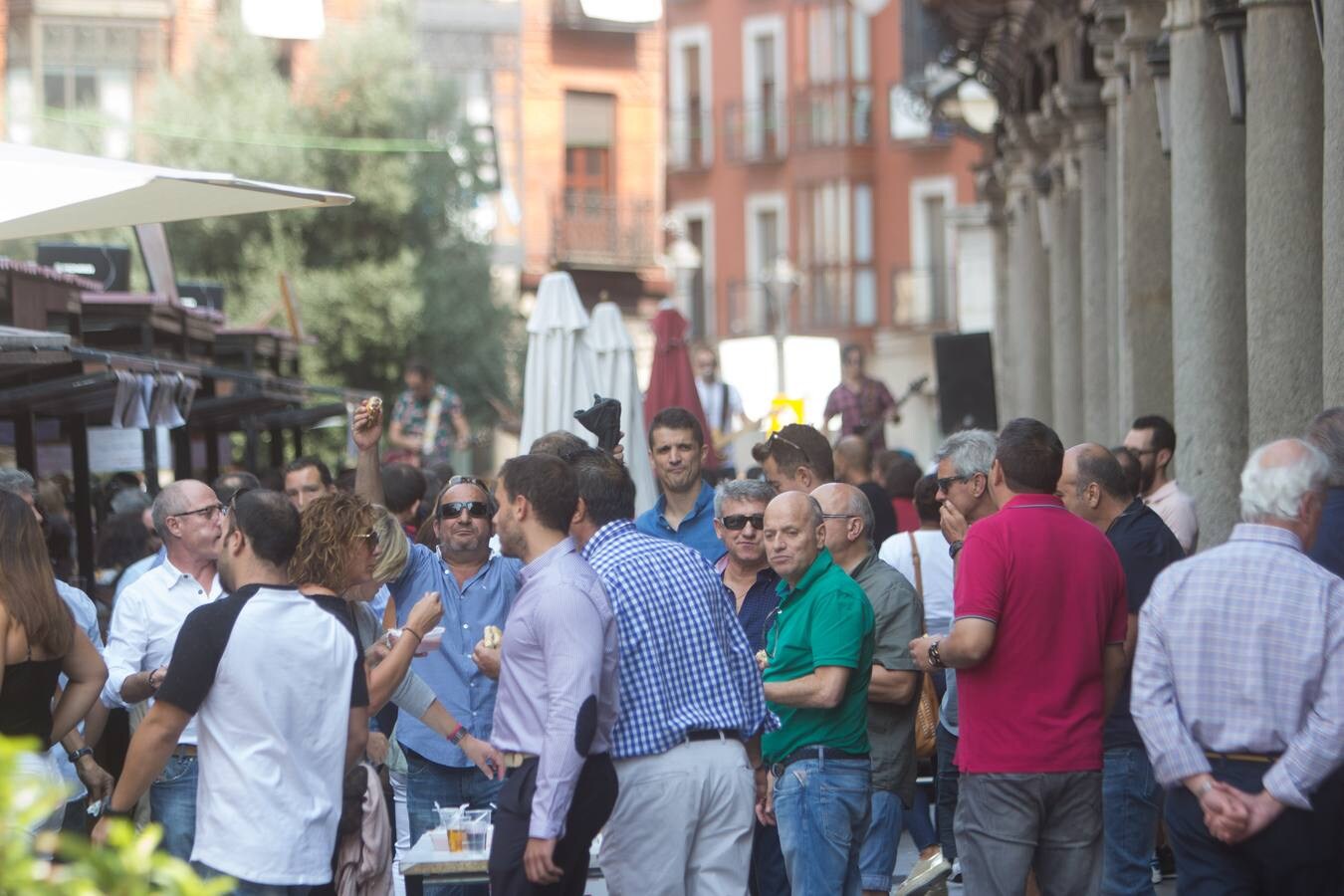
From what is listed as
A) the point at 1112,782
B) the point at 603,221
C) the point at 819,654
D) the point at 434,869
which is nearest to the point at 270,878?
the point at 434,869

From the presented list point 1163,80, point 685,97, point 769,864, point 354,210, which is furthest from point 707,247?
point 769,864

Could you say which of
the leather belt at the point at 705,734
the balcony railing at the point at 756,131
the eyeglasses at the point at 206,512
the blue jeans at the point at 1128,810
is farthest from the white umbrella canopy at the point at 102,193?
the balcony railing at the point at 756,131

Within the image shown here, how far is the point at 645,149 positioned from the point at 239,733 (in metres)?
41.6

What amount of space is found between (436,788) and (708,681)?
6.18ft

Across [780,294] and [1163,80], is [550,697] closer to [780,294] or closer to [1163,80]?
[1163,80]

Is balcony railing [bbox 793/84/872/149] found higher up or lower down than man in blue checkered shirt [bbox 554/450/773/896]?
higher up

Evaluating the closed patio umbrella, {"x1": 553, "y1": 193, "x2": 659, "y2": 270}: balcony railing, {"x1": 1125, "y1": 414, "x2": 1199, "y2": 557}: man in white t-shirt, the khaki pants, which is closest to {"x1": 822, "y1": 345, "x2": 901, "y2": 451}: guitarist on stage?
the closed patio umbrella

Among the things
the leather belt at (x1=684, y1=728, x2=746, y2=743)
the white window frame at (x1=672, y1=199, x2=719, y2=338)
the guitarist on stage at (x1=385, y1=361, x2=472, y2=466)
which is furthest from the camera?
the white window frame at (x1=672, y1=199, x2=719, y2=338)

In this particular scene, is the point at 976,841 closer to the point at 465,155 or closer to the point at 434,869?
the point at 434,869

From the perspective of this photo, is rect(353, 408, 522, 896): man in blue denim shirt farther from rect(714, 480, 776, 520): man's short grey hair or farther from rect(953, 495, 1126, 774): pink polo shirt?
rect(953, 495, 1126, 774): pink polo shirt

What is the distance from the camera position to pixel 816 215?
151 ft

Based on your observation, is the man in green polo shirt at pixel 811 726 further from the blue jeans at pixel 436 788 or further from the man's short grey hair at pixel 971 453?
the blue jeans at pixel 436 788

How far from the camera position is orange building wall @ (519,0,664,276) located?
45.1m

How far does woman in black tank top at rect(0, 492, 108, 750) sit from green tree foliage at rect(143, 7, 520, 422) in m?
24.2
